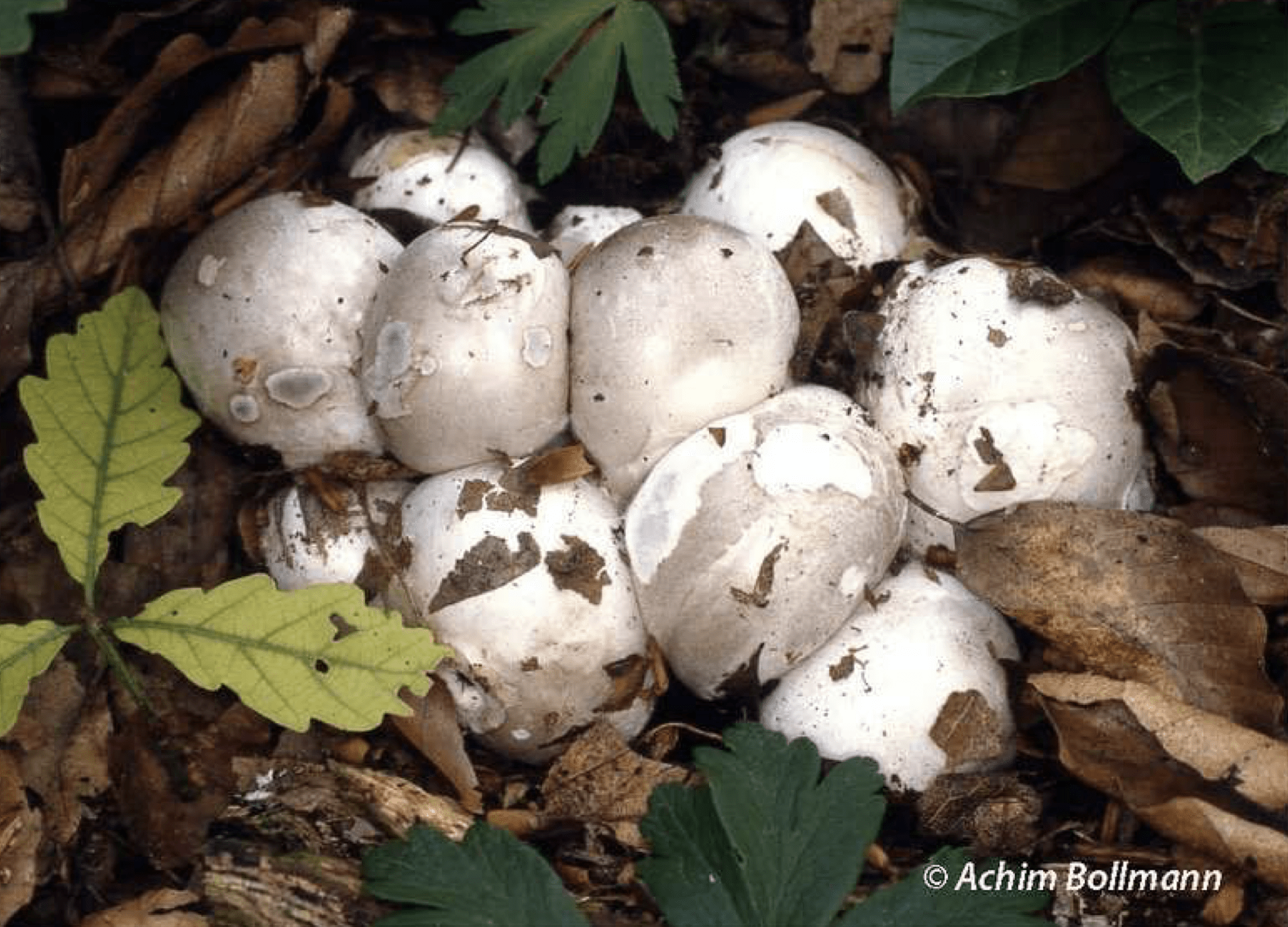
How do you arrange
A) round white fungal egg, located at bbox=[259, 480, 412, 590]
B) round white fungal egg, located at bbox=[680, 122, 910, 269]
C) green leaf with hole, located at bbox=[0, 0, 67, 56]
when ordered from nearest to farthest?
1. green leaf with hole, located at bbox=[0, 0, 67, 56]
2. round white fungal egg, located at bbox=[259, 480, 412, 590]
3. round white fungal egg, located at bbox=[680, 122, 910, 269]

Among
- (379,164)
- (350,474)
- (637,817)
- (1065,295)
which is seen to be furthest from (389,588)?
(1065,295)

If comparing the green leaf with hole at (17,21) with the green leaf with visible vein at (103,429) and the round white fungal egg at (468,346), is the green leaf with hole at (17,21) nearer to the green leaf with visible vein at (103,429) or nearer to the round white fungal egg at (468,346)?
the green leaf with visible vein at (103,429)

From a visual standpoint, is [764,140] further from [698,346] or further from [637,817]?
[637,817]

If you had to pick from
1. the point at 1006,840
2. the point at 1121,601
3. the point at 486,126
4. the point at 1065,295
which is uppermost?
the point at 486,126

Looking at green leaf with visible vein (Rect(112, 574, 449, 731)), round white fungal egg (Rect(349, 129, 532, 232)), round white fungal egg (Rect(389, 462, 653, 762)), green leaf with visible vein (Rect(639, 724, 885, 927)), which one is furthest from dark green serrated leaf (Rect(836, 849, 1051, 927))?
round white fungal egg (Rect(349, 129, 532, 232))

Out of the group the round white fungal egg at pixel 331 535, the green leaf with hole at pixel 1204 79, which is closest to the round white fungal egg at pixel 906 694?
the round white fungal egg at pixel 331 535

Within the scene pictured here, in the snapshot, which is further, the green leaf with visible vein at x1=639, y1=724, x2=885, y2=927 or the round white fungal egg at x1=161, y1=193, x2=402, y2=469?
the round white fungal egg at x1=161, y1=193, x2=402, y2=469

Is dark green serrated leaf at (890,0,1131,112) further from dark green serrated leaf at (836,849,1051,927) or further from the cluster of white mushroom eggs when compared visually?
dark green serrated leaf at (836,849,1051,927)
